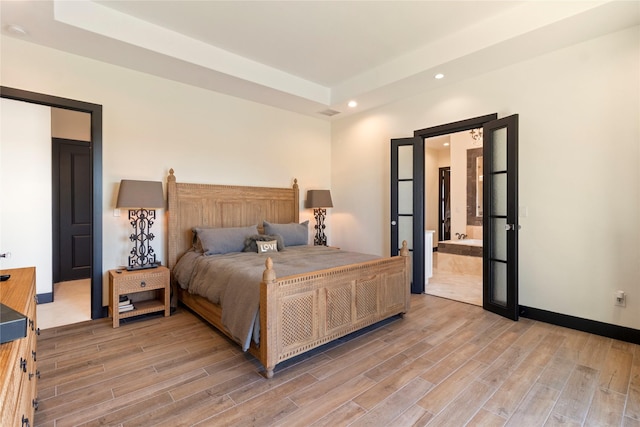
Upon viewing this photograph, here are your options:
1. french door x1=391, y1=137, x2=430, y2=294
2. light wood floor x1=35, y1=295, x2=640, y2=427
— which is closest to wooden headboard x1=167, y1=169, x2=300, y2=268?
light wood floor x1=35, y1=295, x2=640, y2=427

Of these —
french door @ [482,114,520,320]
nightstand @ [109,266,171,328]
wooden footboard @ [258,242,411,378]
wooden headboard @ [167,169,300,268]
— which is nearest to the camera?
wooden footboard @ [258,242,411,378]

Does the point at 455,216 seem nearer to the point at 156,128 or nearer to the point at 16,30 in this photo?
the point at 156,128

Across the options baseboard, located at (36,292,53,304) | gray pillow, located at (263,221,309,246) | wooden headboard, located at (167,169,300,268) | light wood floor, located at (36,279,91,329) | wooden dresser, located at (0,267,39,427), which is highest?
wooden headboard, located at (167,169,300,268)

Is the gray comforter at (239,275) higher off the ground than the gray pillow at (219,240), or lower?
lower

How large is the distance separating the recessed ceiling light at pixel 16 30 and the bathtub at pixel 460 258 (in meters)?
6.52

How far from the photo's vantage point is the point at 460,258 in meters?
5.79

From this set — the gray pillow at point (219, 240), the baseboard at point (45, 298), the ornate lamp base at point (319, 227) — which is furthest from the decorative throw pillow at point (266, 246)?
the baseboard at point (45, 298)

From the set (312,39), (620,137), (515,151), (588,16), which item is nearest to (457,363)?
(515,151)

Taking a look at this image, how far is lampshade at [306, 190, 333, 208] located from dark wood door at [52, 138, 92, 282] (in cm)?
347

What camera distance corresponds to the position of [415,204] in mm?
4551

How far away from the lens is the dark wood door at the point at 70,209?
4.89m

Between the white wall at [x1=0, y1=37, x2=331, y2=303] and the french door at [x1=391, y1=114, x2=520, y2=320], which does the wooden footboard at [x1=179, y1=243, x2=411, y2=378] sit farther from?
the white wall at [x1=0, y1=37, x2=331, y2=303]

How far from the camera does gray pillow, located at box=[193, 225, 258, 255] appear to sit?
3738 mm

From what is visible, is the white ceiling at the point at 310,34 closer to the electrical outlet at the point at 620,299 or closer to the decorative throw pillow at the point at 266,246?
the decorative throw pillow at the point at 266,246
